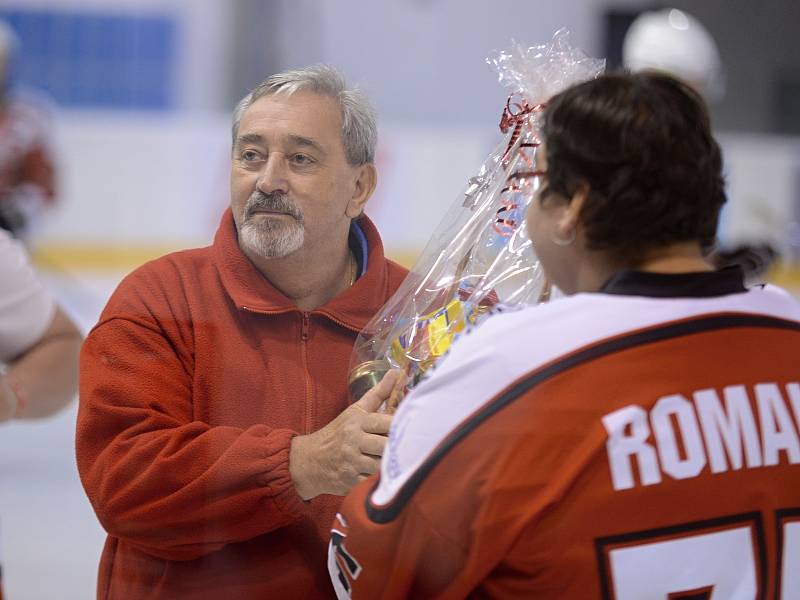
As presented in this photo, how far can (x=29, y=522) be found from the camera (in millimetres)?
1645

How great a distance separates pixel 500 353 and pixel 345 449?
0.87ft

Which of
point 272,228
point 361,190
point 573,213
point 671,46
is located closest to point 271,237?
point 272,228

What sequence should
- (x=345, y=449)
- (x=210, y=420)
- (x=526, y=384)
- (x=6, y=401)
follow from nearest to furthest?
(x=526, y=384) → (x=345, y=449) → (x=210, y=420) → (x=6, y=401)

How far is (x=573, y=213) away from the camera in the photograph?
0.91 metres

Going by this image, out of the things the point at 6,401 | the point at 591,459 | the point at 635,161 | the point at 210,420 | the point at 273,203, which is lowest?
the point at 6,401

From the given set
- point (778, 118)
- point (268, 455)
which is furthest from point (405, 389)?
point (778, 118)

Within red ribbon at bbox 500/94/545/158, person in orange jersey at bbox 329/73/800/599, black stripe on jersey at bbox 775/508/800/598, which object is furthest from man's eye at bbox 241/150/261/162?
black stripe on jersey at bbox 775/508/800/598

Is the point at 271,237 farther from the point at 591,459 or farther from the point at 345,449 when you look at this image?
the point at 591,459

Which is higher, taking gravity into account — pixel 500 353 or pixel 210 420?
pixel 500 353

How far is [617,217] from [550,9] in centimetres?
148

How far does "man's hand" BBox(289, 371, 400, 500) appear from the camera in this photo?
1.05 m

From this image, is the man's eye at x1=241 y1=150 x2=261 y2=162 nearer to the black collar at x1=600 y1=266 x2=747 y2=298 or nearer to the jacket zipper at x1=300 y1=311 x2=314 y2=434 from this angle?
the jacket zipper at x1=300 y1=311 x2=314 y2=434

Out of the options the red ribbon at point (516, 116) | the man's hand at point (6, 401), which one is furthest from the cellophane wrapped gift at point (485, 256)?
the man's hand at point (6, 401)

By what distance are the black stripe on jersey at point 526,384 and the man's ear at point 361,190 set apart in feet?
1.50
